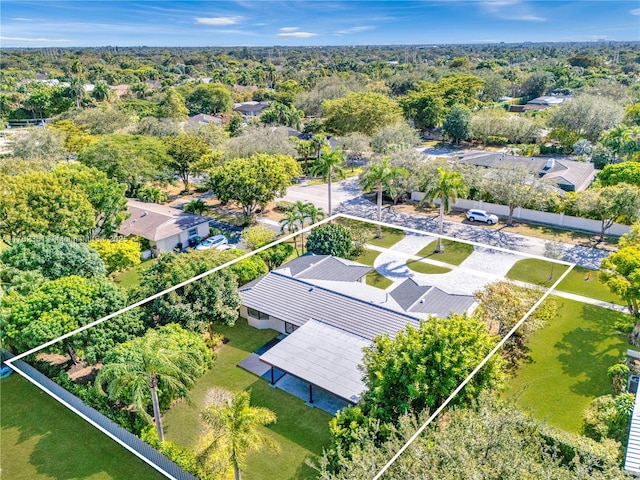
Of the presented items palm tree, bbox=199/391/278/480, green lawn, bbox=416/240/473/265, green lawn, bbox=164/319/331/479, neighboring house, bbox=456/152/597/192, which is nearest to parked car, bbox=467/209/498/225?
green lawn, bbox=416/240/473/265

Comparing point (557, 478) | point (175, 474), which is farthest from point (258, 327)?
point (557, 478)

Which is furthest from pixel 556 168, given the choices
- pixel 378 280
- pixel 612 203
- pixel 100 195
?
pixel 100 195

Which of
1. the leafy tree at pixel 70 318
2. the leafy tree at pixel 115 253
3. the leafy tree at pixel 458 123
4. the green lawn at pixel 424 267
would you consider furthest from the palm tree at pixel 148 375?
the leafy tree at pixel 458 123

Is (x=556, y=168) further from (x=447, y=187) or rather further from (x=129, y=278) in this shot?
(x=129, y=278)

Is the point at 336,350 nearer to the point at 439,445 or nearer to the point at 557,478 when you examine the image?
the point at 439,445

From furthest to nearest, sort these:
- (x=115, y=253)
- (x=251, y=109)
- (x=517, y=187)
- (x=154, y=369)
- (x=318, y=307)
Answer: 1. (x=251, y=109)
2. (x=517, y=187)
3. (x=115, y=253)
4. (x=318, y=307)
5. (x=154, y=369)

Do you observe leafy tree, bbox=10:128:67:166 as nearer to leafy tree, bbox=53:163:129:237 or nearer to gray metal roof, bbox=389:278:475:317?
leafy tree, bbox=53:163:129:237
